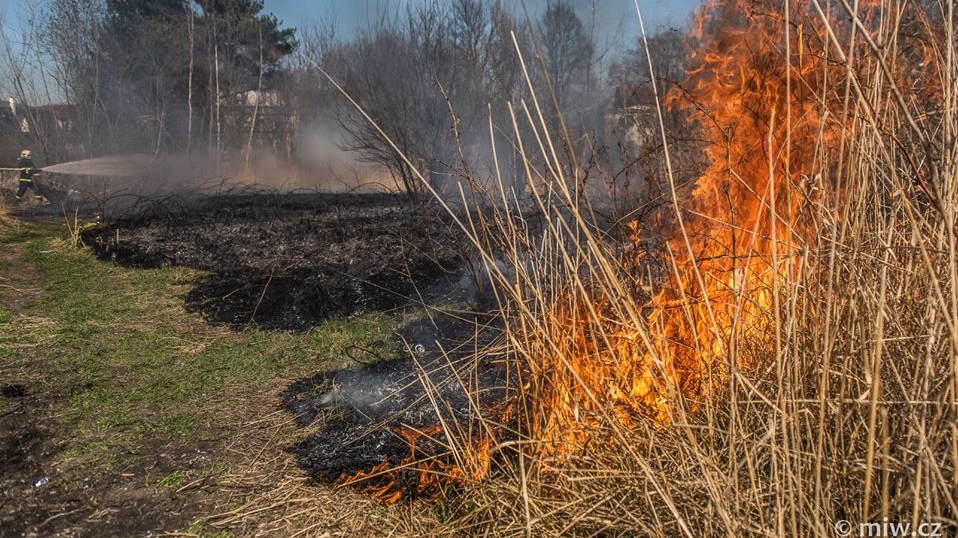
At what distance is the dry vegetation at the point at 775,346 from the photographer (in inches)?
54.2

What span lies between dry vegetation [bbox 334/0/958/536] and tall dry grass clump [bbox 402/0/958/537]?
0.04 ft

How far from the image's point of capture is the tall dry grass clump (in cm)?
137

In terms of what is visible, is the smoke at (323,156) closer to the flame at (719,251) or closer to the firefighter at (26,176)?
the firefighter at (26,176)

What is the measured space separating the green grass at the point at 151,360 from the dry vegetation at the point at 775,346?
1.76m

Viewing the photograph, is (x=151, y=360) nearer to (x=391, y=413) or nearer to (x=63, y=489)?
(x=63, y=489)

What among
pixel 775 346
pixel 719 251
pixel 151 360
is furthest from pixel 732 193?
pixel 151 360

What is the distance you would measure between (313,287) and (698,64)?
388 cm

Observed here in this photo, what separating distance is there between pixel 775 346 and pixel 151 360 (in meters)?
4.12

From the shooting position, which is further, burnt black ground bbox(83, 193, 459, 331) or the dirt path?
burnt black ground bbox(83, 193, 459, 331)

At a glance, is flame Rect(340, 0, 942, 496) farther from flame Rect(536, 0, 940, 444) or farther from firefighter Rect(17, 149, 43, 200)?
firefighter Rect(17, 149, 43, 200)

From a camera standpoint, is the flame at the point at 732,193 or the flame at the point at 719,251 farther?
the flame at the point at 732,193

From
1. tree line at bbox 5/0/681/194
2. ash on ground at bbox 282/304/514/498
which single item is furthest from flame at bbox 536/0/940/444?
tree line at bbox 5/0/681/194

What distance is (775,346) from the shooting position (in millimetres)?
1749

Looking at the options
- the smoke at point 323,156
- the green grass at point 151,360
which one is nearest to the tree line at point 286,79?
the smoke at point 323,156
